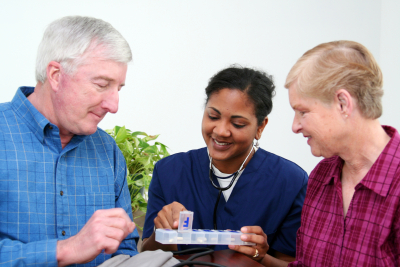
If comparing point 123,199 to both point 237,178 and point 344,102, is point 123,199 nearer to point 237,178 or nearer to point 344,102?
point 237,178

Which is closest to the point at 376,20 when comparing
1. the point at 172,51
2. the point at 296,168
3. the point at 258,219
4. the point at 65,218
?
the point at 172,51

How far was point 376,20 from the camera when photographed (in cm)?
362

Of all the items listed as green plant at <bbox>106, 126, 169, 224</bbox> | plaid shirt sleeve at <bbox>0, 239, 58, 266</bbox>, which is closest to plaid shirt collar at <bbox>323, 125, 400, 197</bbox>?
plaid shirt sleeve at <bbox>0, 239, 58, 266</bbox>

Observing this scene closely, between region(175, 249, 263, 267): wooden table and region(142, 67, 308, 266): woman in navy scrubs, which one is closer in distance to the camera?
region(175, 249, 263, 267): wooden table

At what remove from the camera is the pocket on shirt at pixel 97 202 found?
1.37 metres

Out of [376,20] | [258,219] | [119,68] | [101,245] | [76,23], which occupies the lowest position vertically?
[258,219]

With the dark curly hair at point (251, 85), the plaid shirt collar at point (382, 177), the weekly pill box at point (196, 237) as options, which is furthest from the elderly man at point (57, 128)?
the plaid shirt collar at point (382, 177)

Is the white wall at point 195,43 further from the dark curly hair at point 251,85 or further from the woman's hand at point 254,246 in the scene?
the woman's hand at point 254,246

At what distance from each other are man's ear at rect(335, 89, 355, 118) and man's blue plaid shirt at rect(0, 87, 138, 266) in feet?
2.86

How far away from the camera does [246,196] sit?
5.67ft

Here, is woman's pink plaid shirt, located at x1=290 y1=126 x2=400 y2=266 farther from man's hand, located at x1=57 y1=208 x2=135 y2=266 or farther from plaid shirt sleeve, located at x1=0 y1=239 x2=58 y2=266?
plaid shirt sleeve, located at x1=0 y1=239 x2=58 y2=266

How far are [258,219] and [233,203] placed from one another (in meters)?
0.13

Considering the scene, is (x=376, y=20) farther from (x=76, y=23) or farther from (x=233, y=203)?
(x=76, y=23)

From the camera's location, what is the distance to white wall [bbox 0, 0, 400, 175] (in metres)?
2.52
